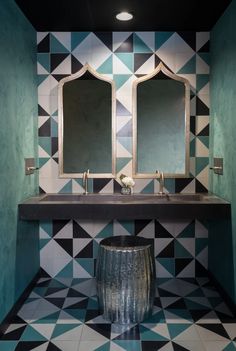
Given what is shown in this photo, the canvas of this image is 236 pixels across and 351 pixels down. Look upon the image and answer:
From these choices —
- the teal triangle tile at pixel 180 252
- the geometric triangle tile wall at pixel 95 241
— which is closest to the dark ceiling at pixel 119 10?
the geometric triangle tile wall at pixel 95 241

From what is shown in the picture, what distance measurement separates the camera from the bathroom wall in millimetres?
3170

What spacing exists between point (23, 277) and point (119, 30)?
7.15 ft

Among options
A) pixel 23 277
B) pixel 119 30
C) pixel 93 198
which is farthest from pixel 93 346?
pixel 119 30

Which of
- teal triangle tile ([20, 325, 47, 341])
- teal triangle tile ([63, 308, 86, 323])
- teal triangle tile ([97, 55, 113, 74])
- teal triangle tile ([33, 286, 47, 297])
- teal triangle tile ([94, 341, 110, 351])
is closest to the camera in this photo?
teal triangle tile ([94, 341, 110, 351])

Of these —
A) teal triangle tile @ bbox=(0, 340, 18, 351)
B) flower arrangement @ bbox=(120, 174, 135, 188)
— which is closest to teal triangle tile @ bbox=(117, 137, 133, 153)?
flower arrangement @ bbox=(120, 174, 135, 188)

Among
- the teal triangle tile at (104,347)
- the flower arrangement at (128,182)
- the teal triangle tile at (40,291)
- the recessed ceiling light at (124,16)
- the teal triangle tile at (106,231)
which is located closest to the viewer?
the teal triangle tile at (104,347)

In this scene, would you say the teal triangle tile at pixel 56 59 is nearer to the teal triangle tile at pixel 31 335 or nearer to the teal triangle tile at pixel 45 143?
the teal triangle tile at pixel 45 143

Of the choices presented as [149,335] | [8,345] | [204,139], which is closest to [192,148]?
[204,139]

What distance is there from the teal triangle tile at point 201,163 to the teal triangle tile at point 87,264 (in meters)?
1.25

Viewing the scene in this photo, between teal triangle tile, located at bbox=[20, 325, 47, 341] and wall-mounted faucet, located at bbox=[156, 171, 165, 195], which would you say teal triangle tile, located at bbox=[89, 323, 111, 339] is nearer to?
teal triangle tile, located at bbox=[20, 325, 47, 341]

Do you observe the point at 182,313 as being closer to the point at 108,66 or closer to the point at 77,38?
the point at 108,66

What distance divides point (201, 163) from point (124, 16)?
54.1 inches

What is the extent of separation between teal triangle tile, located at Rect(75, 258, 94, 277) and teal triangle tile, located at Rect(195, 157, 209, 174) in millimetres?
1249

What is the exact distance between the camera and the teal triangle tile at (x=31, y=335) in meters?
2.22
